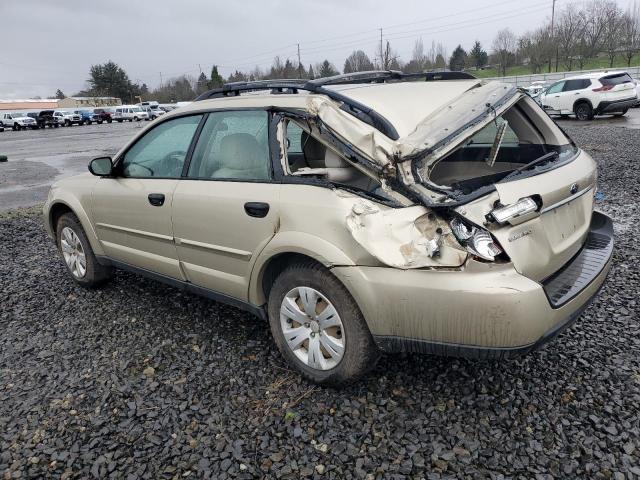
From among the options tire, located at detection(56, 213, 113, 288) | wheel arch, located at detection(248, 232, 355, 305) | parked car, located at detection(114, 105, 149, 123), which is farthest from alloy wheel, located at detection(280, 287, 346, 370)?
parked car, located at detection(114, 105, 149, 123)

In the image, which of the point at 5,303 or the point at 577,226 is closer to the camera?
the point at 577,226

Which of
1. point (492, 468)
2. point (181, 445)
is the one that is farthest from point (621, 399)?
point (181, 445)

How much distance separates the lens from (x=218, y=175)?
3330 millimetres

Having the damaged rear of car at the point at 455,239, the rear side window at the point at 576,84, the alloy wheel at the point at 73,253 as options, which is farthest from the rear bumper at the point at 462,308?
the rear side window at the point at 576,84

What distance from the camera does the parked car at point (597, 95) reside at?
18.6 meters

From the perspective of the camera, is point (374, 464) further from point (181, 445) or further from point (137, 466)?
point (137, 466)

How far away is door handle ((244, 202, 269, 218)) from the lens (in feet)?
9.61

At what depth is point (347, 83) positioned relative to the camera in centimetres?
364

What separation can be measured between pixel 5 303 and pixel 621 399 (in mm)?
4784

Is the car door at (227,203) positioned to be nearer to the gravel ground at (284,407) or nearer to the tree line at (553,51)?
the gravel ground at (284,407)

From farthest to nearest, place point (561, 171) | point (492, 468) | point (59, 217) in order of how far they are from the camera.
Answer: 1. point (59, 217)
2. point (561, 171)
3. point (492, 468)

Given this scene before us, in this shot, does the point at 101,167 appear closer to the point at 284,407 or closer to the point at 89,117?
the point at 284,407

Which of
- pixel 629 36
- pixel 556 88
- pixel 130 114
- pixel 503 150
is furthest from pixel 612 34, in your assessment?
pixel 503 150

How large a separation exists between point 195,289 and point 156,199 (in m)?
0.71
